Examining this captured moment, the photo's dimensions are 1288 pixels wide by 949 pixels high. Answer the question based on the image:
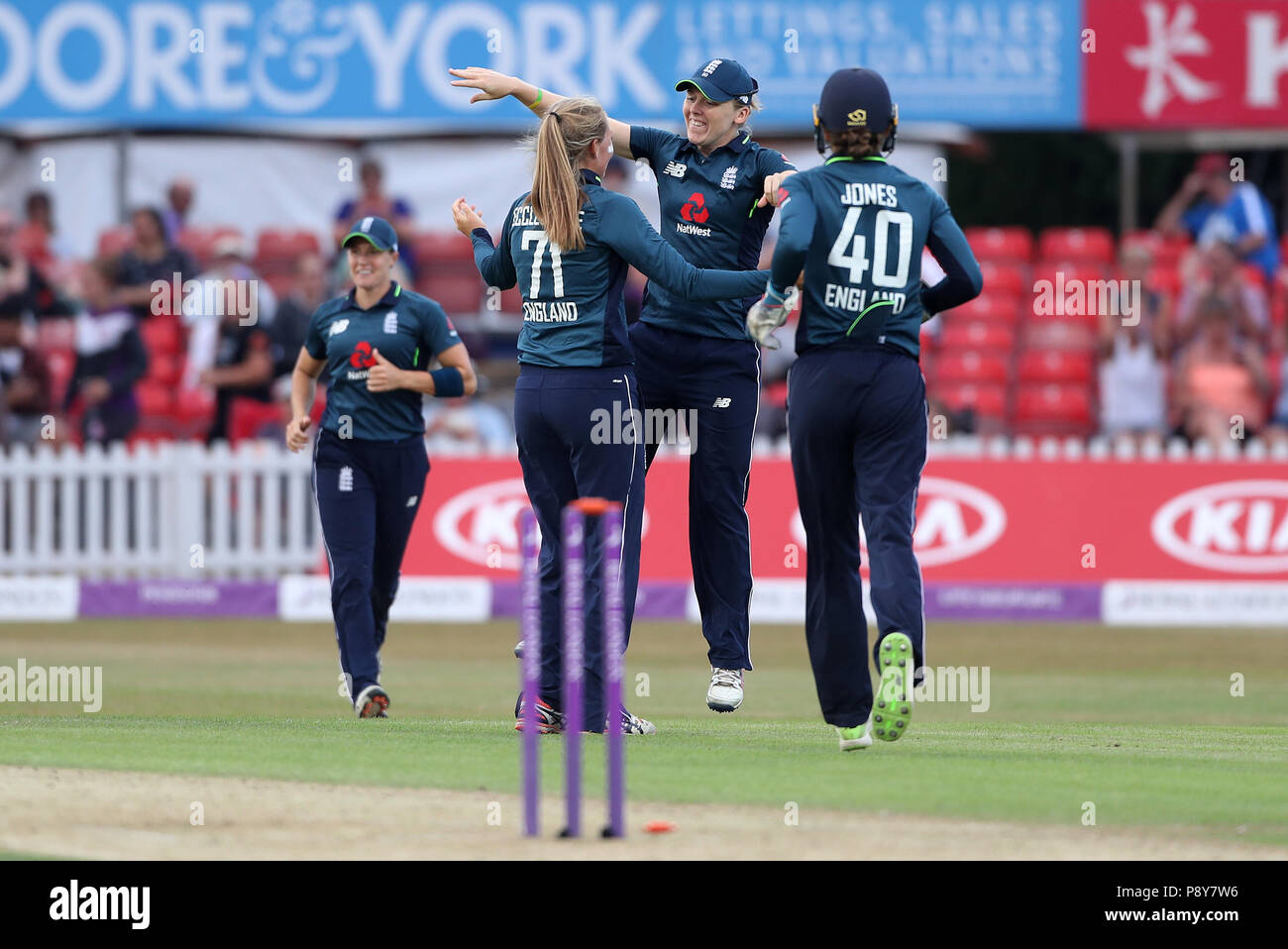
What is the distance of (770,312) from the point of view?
8.34 meters

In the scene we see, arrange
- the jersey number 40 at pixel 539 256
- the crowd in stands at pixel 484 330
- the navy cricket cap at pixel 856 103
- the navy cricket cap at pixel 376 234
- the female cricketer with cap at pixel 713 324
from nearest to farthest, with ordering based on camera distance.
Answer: the navy cricket cap at pixel 856 103, the jersey number 40 at pixel 539 256, the female cricketer with cap at pixel 713 324, the navy cricket cap at pixel 376 234, the crowd in stands at pixel 484 330

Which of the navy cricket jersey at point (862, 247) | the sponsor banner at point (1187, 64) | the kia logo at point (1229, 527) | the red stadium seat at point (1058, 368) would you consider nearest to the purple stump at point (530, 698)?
the navy cricket jersey at point (862, 247)

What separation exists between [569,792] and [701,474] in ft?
11.3

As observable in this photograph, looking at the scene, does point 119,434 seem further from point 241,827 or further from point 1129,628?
point 241,827

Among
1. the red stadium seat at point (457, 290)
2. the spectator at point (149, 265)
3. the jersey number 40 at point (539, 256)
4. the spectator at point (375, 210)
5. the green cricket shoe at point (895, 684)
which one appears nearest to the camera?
the green cricket shoe at point (895, 684)

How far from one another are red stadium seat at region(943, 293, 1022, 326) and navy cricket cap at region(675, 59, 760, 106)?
13.2m

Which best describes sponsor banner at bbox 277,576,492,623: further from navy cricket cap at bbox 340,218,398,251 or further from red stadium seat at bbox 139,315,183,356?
navy cricket cap at bbox 340,218,398,251

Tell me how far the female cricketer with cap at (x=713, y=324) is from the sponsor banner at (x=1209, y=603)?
358 inches

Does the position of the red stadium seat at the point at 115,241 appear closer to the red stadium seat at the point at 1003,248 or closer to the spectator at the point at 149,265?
the spectator at the point at 149,265

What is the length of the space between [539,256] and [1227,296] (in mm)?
13592

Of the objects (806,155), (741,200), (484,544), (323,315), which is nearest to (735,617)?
(741,200)

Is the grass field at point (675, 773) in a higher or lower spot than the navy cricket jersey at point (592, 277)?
lower

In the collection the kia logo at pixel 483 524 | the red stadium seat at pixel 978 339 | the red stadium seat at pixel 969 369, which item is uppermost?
the red stadium seat at pixel 978 339

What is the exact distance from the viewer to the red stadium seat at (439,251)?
22891 millimetres
